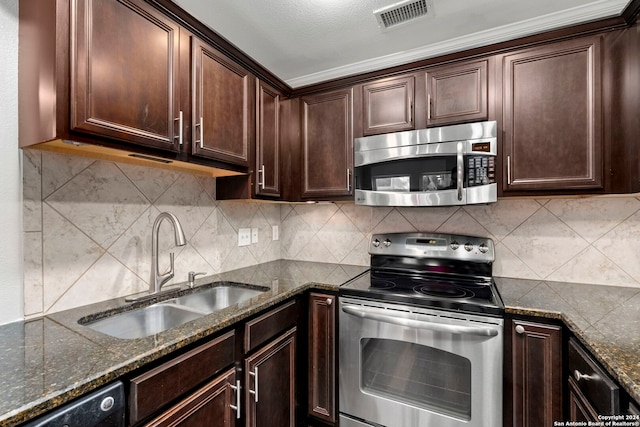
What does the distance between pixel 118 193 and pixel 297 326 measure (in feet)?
3.64

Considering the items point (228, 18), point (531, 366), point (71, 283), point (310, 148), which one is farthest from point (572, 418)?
point (228, 18)

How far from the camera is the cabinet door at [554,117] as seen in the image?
1452mm

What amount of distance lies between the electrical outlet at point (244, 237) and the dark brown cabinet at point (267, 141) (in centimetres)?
40

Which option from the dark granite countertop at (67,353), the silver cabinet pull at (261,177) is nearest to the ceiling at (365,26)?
the silver cabinet pull at (261,177)

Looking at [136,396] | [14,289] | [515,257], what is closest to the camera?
[136,396]

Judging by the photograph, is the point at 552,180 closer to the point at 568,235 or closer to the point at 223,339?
the point at 568,235

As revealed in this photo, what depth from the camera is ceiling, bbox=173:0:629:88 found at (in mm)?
1464

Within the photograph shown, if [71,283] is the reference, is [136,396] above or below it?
below

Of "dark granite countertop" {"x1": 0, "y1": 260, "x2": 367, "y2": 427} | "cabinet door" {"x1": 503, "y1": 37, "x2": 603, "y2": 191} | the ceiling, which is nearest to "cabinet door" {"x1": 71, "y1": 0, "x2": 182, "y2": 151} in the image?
the ceiling

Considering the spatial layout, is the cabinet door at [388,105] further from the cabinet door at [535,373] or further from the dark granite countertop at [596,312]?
the cabinet door at [535,373]

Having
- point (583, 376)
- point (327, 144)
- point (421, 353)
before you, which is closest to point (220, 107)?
point (327, 144)

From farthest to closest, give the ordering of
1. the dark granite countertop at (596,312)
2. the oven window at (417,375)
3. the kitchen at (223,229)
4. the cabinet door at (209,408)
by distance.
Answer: the oven window at (417,375)
the kitchen at (223,229)
the cabinet door at (209,408)
the dark granite countertop at (596,312)

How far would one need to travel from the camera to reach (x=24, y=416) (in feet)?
2.06

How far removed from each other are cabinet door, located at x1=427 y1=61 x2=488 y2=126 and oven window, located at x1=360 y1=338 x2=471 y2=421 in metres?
1.24
